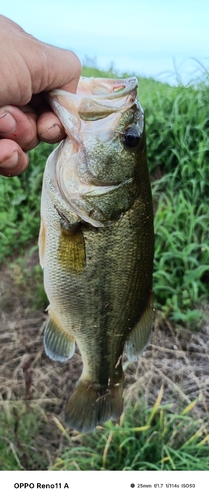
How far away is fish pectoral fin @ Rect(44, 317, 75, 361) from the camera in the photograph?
2.72ft

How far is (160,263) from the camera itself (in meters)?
1.24

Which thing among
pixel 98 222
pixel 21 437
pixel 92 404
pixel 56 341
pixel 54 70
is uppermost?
pixel 54 70

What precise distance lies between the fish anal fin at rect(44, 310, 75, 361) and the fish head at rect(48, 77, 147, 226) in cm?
22

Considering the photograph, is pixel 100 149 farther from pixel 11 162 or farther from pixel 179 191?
pixel 179 191

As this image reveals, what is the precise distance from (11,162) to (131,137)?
0.20m

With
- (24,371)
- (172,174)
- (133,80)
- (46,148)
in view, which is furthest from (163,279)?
(133,80)

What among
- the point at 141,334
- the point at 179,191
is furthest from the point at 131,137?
the point at 179,191

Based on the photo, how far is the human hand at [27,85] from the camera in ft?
2.23

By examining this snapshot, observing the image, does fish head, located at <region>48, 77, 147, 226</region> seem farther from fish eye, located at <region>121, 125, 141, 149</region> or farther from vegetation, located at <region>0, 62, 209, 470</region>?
vegetation, located at <region>0, 62, 209, 470</region>

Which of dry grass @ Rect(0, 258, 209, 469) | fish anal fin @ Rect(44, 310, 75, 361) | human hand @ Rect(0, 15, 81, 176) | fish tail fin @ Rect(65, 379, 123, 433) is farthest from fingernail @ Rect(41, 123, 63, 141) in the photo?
dry grass @ Rect(0, 258, 209, 469)

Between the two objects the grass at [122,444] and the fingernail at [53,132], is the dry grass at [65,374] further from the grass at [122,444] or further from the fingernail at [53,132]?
the fingernail at [53,132]

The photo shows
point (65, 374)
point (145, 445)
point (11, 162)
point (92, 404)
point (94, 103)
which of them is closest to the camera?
point (94, 103)

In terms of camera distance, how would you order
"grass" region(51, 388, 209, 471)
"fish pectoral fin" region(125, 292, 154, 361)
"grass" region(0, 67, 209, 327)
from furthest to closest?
"grass" region(0, 67, 209, 327)
"grass" region(51, 388, 209, 471)
"fish pectoral fin" region(125, 292, 154, 361)
